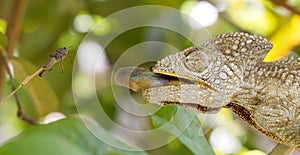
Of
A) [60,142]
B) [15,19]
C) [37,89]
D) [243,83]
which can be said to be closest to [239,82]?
[243,83]

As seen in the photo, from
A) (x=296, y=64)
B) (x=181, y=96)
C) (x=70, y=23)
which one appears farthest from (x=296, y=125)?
(x=70, y=23)

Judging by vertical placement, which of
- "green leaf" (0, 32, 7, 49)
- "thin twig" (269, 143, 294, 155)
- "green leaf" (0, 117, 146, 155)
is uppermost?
"green leaf" (0, 32, 7, 49)

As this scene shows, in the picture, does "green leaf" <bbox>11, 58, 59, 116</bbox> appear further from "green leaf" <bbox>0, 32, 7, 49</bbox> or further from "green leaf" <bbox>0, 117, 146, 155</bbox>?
"green leaf" <bbox>0, 117, 146, 155</bbox>

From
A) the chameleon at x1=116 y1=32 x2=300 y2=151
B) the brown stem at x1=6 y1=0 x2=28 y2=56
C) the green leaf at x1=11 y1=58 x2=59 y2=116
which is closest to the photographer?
the chameleon at x1=116 y1=32 x2=300 y2=151

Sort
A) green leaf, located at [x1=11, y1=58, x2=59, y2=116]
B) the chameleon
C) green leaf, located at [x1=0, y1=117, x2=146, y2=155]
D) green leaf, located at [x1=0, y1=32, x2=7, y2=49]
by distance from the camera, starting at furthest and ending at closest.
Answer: green leaf, located at [x1=11, y1=58, x2=59, y2=116] < green leaf, located at [x1=0, y1=32, x2=7, y2=49] < the chameleon < green leaf, located at [x1=0, y1=117, x2=146, y2=155]

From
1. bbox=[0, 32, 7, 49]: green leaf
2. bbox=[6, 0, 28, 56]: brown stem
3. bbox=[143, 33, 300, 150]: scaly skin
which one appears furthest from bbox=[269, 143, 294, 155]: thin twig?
bbox=[6, 0, 28, 56]: brown stem

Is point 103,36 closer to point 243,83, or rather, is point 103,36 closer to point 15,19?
point 15,19

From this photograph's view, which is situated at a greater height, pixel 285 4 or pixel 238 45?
pixel 285 4

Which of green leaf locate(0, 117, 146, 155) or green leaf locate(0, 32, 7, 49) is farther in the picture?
green leaf locate(0, 32, 7, 49)
